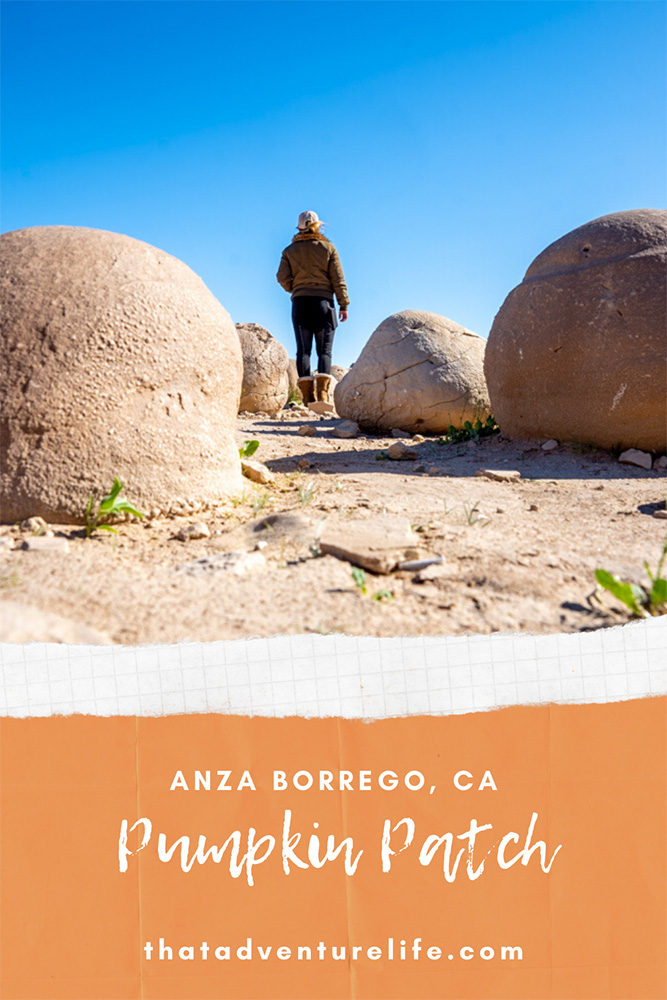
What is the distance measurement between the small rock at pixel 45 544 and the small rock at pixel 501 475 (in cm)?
221

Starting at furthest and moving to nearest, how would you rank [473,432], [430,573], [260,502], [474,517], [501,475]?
[473,432], [501,475], [260,502], [474,517], [430,573]

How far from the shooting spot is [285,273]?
773 cm

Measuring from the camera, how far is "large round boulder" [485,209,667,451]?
3.82 metres

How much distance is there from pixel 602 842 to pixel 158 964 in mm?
851

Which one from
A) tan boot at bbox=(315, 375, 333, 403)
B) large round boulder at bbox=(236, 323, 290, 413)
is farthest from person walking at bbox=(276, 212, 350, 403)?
large round boulder at bbox=(236, 323, 290, 413)

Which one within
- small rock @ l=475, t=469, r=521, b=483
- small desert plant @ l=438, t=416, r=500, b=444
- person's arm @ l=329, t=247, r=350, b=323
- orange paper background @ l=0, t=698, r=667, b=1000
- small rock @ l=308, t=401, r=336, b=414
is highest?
person's arm @ l=329, t=247, r=350, b=323

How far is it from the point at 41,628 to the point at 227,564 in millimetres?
574

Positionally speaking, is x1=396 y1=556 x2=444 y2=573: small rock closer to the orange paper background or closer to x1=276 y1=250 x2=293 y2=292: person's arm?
the orange paper background

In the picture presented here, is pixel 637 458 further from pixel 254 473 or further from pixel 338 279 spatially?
pixel 338 279

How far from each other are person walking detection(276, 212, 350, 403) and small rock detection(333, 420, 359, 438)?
2.03 metres

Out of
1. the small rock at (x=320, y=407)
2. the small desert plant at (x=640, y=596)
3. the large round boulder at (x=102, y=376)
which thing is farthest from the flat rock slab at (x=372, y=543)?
the small rock at (x=320, y=407)

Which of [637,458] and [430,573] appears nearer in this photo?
[430,573]

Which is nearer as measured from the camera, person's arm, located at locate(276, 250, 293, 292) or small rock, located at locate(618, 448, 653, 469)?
small rock, located at locate(618, 448, 653, 469)

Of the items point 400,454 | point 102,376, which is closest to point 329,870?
point 102,376
